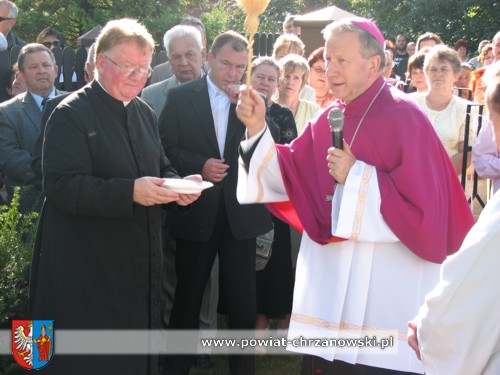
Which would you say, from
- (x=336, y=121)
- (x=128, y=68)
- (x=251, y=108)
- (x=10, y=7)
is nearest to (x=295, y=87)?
(x=128, y=68)

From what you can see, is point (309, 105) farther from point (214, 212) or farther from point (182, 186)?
point (182, 186)

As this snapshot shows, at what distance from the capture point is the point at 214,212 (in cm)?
493

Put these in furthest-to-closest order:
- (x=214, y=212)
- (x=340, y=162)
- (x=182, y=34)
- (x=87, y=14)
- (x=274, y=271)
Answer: (x=87, y=14)
(x=182, y=34)
(x=274, y=271)
(x=214, y=212)
(x=340, y=162)

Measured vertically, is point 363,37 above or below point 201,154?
above

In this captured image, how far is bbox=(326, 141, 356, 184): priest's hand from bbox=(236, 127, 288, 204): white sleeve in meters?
0.44

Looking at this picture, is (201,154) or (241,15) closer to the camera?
(201,154)

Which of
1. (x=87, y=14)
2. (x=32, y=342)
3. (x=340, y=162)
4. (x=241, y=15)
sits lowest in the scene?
(x=32, y=342)

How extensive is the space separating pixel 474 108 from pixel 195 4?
10499mm

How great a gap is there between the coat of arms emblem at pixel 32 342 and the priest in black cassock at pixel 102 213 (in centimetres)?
6

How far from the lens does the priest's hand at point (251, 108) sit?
3.54 meters

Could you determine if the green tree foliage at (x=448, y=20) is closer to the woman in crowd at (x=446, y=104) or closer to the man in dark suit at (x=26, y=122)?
the woman in crowd at (x=446, y=104)

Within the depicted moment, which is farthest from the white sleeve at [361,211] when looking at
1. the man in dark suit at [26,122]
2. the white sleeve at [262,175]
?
the man in dark suit at [26,122]

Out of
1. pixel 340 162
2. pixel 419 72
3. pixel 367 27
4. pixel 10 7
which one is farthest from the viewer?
pixel 10 7

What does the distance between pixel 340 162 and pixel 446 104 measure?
12.4 feet
